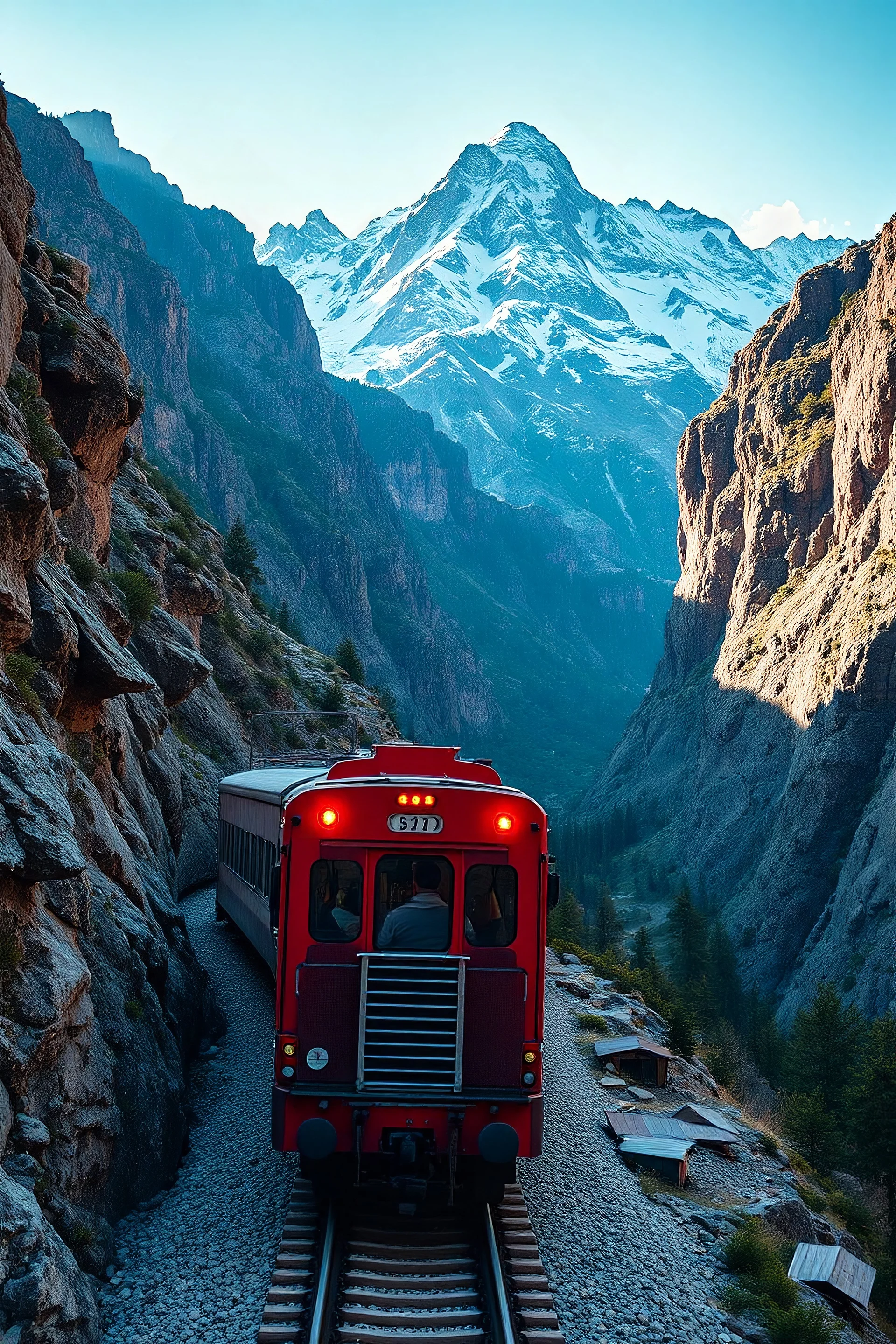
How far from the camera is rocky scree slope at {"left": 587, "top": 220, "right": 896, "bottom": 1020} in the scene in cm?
6431

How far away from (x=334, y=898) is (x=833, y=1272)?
258 inches

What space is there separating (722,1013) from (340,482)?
119 meters

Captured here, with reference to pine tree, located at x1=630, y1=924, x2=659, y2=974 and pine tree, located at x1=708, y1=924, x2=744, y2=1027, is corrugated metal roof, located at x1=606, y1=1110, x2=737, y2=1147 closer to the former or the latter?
pine tree, located at x1=630, y1=924, x2=659, y2=974

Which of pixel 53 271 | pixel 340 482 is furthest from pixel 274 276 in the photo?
pixel 53 271

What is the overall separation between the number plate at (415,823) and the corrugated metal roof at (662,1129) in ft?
20.1

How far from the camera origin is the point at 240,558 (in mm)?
66812

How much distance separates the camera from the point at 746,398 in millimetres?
115562

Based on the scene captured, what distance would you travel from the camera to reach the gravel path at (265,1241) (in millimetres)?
7516

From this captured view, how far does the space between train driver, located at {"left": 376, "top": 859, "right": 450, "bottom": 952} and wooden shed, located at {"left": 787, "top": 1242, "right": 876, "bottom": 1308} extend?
5.22 meters

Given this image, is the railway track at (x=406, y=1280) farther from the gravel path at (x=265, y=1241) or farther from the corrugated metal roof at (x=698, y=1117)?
the corrugated metal roof at (x=698, y=1117)

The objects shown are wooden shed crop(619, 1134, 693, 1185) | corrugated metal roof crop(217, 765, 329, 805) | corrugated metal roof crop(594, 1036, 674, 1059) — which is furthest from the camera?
corrugated metal roof crop(594, 1036, 674, 1059)

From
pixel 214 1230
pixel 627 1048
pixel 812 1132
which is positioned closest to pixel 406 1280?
pixel 214 1230

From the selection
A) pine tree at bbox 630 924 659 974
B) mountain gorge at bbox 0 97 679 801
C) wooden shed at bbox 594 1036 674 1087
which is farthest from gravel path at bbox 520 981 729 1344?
mountain gorge at bbox 0 97 679 801

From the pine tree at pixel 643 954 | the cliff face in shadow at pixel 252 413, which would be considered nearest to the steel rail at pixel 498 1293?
the pine tree at pixel 643 954
